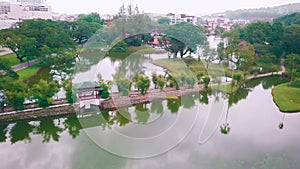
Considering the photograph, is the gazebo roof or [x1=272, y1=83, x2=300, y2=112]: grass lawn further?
[x1=272, y1=83, x2=300, y2=112]: grass lawn

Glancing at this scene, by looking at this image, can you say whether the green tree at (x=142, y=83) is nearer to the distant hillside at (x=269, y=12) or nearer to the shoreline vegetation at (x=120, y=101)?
the shoreline vegetation at (x=120, y=101)

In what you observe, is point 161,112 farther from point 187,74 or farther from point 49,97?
point 49,97

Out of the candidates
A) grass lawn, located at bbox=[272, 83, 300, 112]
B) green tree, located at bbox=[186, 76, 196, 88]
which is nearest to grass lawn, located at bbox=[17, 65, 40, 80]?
green tree, located at bbox=[186, 76, 196, 88]

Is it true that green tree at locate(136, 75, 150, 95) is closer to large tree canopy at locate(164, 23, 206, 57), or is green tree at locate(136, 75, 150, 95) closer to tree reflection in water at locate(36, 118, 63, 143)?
tree reflection in water at locate(36, 118, 63, 143)

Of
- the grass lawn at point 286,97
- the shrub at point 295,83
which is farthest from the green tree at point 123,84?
the shrub at point 295,83

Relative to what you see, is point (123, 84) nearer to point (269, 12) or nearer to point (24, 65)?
point (24, 65)
